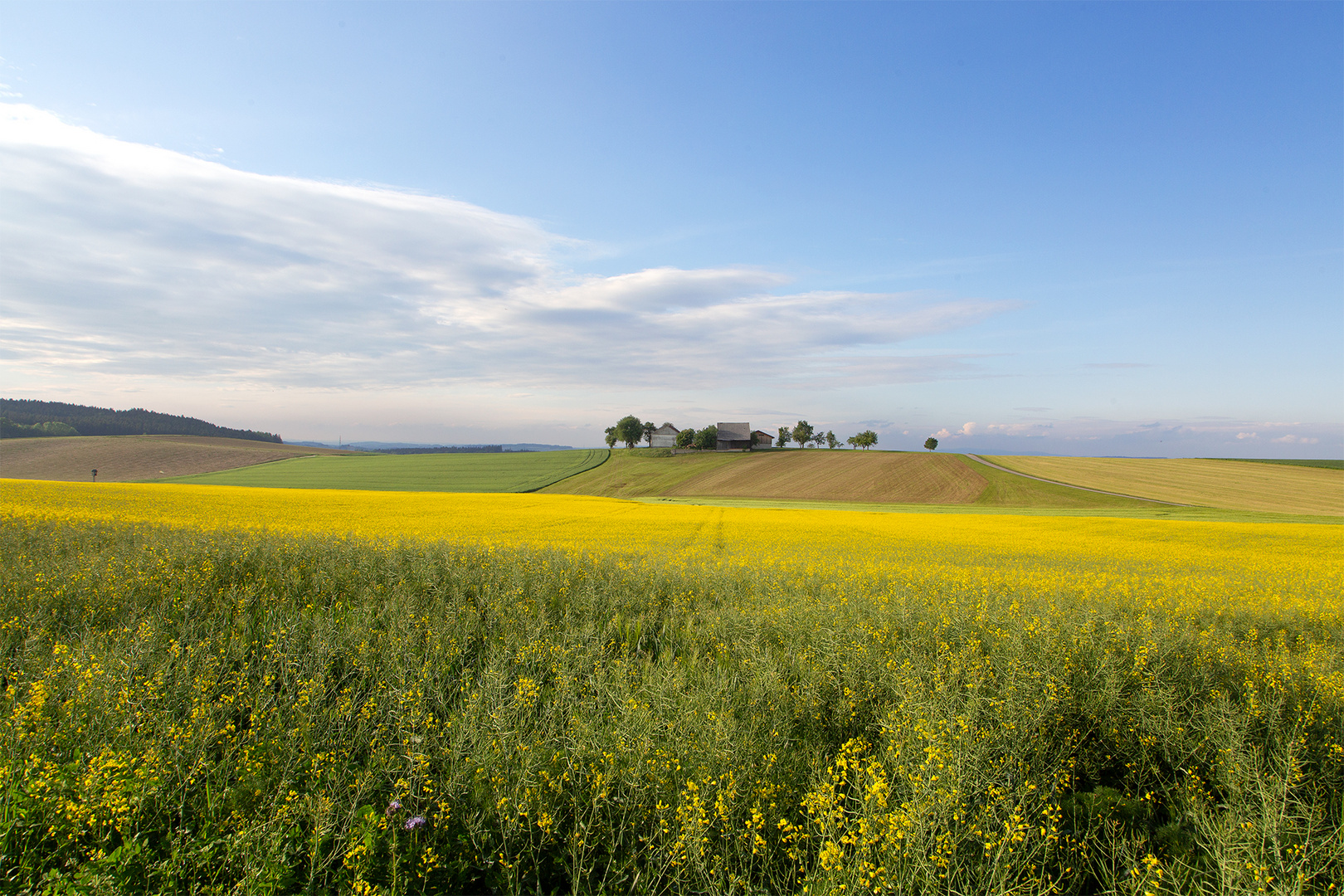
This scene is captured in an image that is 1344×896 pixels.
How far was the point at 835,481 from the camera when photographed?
179 ft

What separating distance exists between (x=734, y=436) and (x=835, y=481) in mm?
42158

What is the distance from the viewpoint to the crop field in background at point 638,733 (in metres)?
3.04

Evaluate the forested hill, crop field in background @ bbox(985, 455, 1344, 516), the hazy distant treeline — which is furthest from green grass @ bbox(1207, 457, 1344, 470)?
the forested hill

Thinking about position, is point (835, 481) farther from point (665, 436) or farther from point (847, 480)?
point (665, 436)

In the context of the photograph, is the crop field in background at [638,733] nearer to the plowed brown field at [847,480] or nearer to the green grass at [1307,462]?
the plowed brown field at [847,480]

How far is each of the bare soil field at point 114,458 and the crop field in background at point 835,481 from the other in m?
43.9

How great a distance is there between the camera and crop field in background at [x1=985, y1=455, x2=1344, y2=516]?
38750 millimetres

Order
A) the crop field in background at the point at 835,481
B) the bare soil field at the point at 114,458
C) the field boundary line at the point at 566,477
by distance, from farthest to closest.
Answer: the bare soil field at the point at 114,458
the field boundary line at the point at 566,477
the crop field in background at the point at 835,481

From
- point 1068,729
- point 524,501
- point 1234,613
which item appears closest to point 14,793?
point 1068,729

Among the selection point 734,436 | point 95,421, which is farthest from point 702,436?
point 95,421

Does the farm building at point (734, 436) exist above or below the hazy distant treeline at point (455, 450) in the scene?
above

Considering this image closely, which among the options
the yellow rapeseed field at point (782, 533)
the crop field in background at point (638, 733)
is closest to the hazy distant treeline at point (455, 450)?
the yellow rapeseed field at point (782, 533)

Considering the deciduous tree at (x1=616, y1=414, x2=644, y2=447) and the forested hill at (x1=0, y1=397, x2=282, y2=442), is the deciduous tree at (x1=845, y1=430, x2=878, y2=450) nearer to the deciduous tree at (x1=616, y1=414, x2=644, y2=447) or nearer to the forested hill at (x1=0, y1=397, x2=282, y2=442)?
A: the deciduous tree at (x1=616, y1=414, x2=644, y2=447)

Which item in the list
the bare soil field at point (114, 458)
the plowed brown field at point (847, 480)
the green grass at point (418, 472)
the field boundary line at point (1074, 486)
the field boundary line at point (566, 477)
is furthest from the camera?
the bare soil field at point (114, 458)
